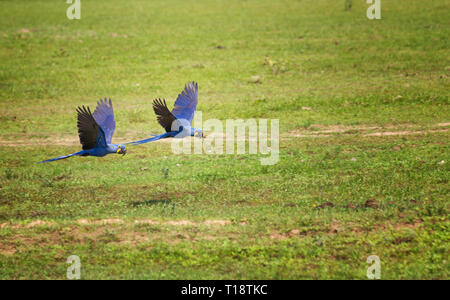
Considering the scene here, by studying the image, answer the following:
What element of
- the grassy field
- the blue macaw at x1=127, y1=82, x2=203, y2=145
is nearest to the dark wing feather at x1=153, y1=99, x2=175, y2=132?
the blue macaw at x1=127, y1=82, x2=203, y2=145

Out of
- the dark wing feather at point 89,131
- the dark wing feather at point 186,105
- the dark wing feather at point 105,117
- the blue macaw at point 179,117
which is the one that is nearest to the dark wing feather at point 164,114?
the blue macaw at point 179,117

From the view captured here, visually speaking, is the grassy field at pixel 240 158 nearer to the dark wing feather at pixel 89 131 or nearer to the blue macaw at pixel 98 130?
the blue macaw at pixel 98 130

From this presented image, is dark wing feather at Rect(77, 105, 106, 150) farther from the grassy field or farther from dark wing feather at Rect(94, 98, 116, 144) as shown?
the grassy field

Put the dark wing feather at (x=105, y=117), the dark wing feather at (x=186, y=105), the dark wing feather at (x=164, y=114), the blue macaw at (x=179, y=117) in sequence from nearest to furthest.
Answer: the dark wing feather at (x=105, y=117) < the dark wing feather at (x=164, y=114) < the blue macaw at (x=179, y=117) < the dark wing feather at (x=186, y=105)

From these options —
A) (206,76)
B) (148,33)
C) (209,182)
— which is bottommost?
(209,182)

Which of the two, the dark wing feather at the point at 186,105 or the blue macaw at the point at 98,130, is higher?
the dark wing feather at the point at 186,105

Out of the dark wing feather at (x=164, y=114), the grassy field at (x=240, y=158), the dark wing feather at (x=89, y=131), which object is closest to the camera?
the grassy field at (x=240, y=158)

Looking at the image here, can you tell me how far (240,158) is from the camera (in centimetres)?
1096

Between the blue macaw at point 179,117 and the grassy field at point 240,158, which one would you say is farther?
the blue macaw at point 179,117

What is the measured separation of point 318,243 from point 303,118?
7270 millimetres

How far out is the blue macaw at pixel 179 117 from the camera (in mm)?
8227
